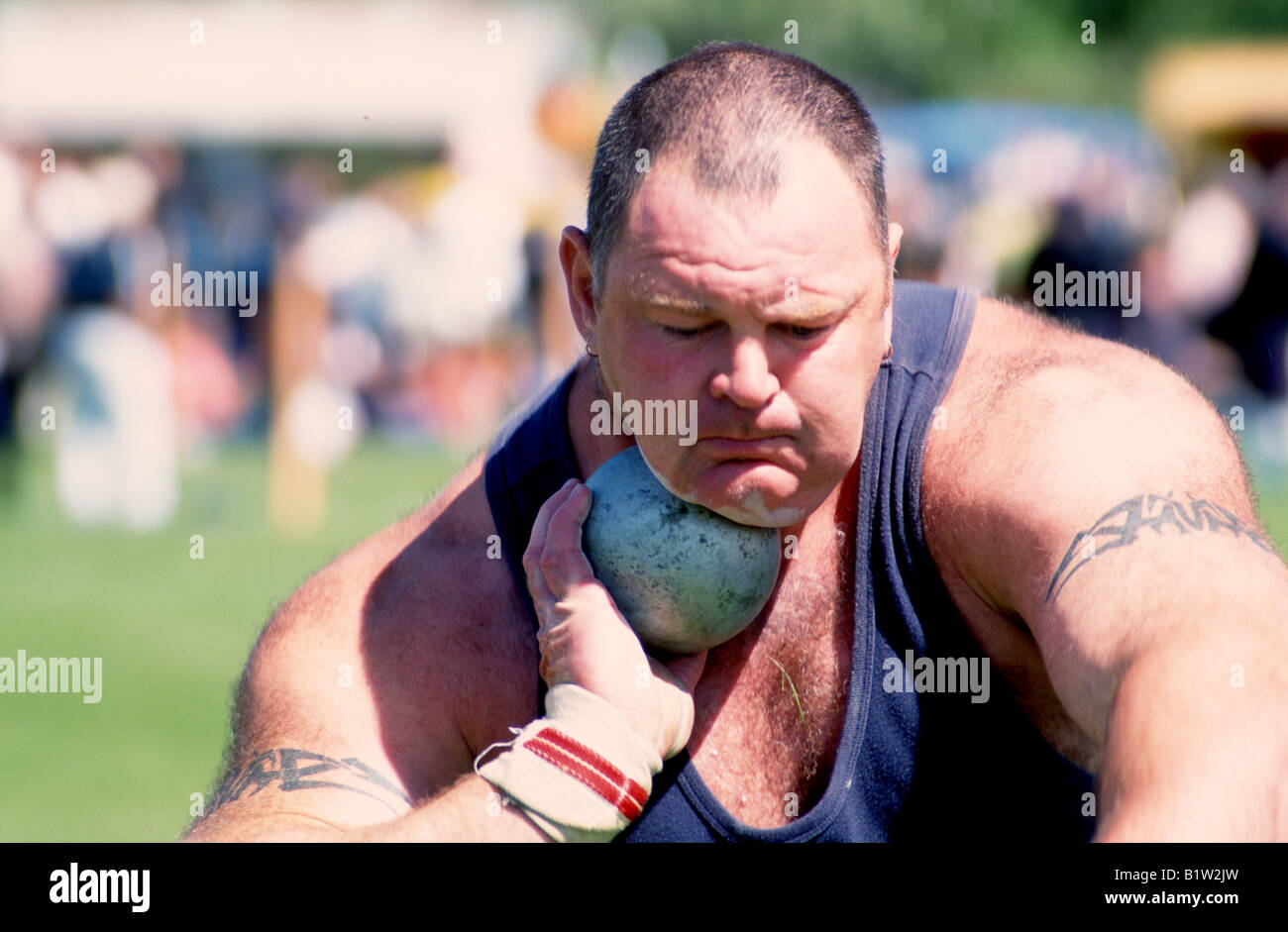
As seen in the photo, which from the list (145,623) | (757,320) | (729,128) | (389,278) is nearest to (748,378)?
(757,320)

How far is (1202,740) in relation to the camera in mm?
2377

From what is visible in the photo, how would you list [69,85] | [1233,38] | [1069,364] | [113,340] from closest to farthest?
[1069,364] < [113,340] < [69,85] < [1233,38]

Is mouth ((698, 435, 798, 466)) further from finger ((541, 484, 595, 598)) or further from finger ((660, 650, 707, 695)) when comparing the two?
finger ((660, 650, 707, 695))

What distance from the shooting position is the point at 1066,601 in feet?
9.00

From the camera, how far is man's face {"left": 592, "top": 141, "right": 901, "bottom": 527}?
2854 mm

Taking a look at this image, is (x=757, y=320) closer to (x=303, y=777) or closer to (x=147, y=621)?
(x=303, y=777)

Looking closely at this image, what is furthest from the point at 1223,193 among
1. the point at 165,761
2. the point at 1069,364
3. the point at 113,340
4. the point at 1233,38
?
the point at 1233,38

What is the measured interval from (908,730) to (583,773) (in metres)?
0.69

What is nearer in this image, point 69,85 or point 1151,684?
point 1151,684

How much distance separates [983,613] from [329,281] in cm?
1734

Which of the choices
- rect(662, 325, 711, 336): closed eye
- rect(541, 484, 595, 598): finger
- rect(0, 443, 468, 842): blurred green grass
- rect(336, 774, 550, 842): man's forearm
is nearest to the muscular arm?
rect(662, 325, 711, 336): closed eye

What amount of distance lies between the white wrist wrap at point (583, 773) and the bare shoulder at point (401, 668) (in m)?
0.39
